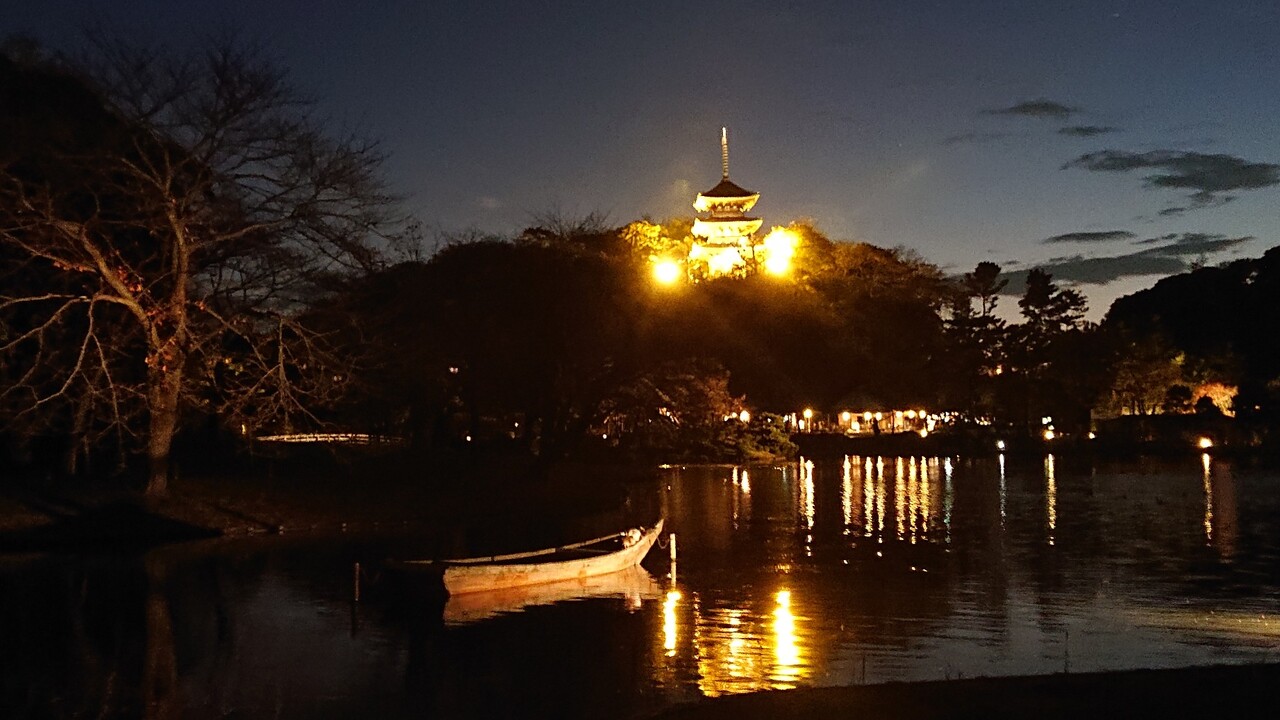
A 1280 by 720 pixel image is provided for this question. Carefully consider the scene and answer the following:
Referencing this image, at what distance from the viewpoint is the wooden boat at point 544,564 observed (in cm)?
1834

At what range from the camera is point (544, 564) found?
64.1 feet

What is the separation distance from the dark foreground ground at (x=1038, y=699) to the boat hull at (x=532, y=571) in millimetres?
8412

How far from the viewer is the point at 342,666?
14133 mm

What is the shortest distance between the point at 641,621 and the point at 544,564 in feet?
9.98

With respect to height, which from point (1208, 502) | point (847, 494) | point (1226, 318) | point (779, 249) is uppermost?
point (779, 249)

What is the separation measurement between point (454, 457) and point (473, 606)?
66.9ft

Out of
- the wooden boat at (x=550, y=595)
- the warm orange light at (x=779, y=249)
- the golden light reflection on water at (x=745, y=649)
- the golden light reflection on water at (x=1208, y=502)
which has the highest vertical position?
the warm orange light at (x=779, y=249)

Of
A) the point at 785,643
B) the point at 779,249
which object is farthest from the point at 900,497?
the point at 785,643

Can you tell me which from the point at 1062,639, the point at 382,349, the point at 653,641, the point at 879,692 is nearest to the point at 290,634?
the point at 653,641

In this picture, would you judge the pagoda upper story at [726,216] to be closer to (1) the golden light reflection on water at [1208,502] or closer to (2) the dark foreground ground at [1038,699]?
(1) the golden light reflection on water at [1208,502]

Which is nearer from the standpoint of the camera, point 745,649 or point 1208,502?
point 745,649

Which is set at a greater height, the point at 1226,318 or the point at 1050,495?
the point at 1226,318

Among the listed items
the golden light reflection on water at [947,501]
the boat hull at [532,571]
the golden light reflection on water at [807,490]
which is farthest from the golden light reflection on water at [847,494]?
the boat hull at [532,571]

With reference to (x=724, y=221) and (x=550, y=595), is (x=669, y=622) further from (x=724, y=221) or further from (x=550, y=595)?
(x=724, y=221)
